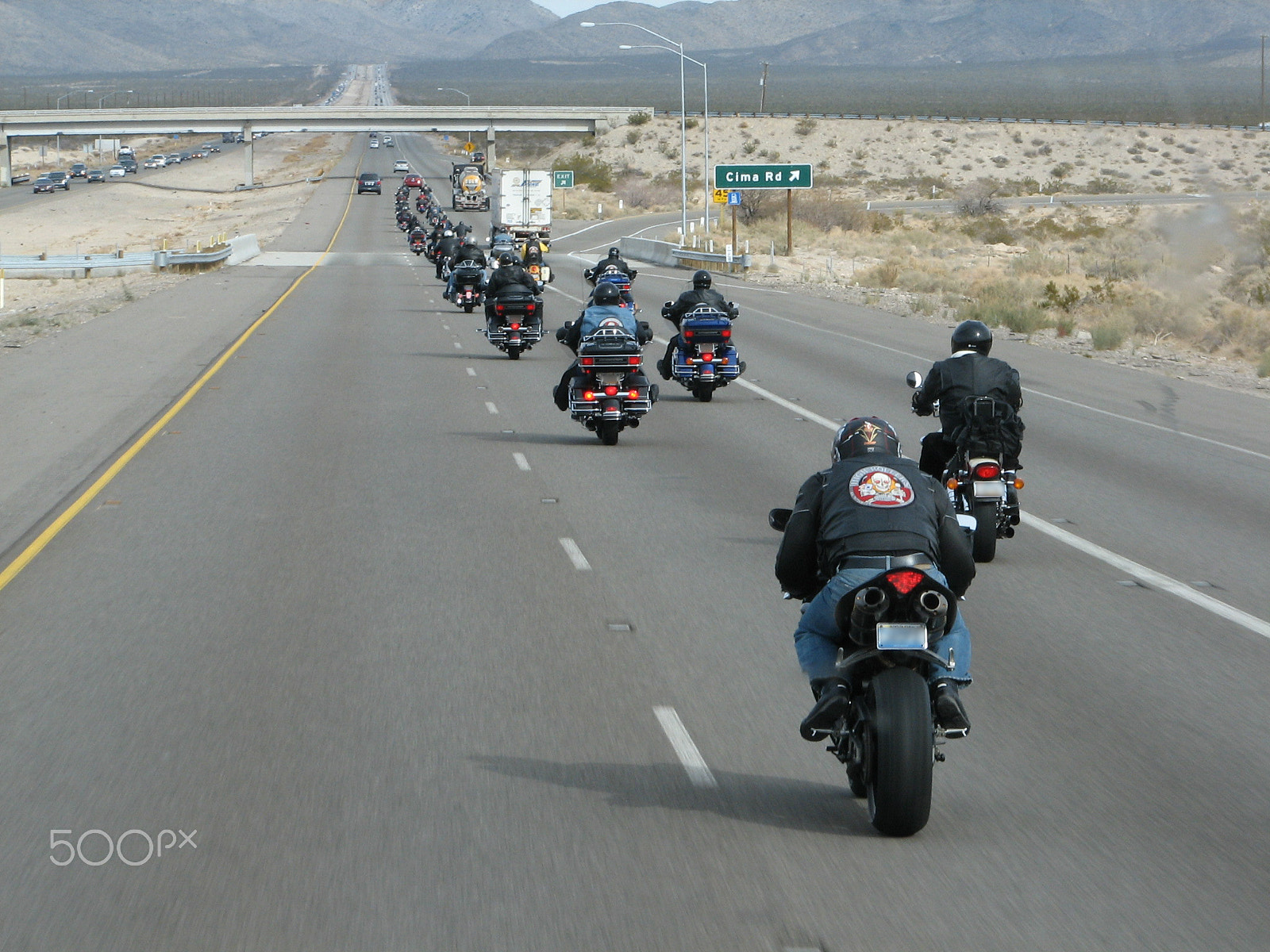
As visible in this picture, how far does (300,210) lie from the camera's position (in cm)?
10481

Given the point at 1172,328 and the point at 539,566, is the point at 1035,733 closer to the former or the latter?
the point at 539,566

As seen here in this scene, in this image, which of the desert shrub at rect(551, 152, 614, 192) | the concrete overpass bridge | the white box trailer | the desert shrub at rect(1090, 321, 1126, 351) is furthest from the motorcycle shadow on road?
the concrete overpass bridge

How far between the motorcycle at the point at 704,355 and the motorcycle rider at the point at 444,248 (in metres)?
23.0

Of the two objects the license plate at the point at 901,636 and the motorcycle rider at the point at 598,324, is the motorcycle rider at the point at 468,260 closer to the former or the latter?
the motorcycle rider at the point at 598,324

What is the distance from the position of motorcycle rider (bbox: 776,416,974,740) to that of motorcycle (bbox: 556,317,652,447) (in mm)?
11138

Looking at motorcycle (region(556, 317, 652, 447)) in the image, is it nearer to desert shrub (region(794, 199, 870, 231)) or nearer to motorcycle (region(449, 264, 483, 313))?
motorcycle (region(449, 264, 483, 313))

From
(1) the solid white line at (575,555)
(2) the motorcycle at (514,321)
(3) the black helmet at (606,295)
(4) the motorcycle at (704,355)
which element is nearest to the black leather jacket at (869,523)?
(1) the solid white line at (575,555)

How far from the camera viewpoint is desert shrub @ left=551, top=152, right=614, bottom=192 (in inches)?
5241

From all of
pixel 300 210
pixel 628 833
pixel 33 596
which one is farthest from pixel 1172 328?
pixel 300 210

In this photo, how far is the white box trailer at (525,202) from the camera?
241ft

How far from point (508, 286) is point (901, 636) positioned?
900 inches

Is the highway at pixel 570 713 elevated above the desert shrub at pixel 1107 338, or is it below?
above

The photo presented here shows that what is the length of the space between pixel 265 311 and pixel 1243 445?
87.5ft

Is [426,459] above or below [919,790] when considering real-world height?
below
